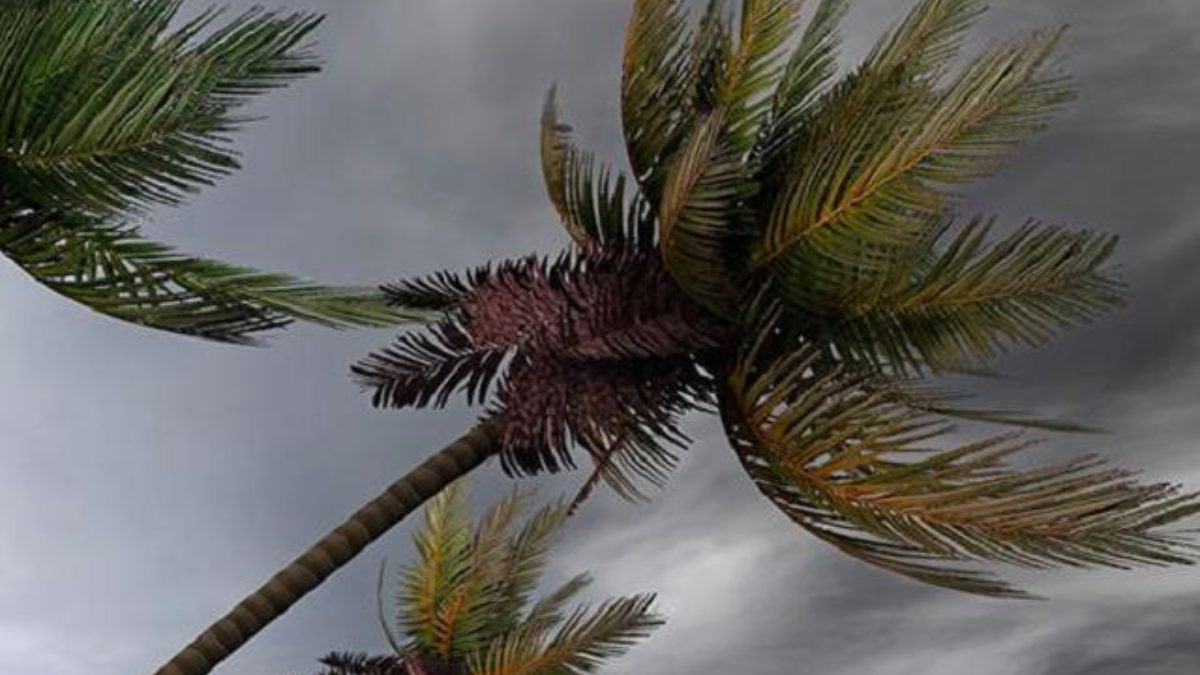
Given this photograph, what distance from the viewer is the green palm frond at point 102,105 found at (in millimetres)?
9148

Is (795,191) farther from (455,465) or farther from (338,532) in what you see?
(338,532)

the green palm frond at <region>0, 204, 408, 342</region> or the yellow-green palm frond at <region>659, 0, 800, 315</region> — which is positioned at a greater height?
the yellow-green palm frond at <region>659, 0, 800, 315</region>

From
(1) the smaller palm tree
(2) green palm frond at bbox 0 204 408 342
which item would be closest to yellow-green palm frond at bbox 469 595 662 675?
(1) the smaller palm tree

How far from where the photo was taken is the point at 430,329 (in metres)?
12.5

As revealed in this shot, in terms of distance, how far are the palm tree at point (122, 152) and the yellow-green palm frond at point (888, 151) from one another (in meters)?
3.05

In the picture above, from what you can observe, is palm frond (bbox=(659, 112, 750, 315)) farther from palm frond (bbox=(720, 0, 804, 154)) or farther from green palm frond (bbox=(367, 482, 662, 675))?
green palm frond (bbox=(367, 482, 662, 675))

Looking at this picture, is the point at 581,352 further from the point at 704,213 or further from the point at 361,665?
the point at 361,665

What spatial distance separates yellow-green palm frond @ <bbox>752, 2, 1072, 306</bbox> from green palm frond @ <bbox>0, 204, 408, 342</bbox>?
2.95 meters

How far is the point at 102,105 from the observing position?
30.2 ft

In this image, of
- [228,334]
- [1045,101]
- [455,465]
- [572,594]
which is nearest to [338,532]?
[455,465]

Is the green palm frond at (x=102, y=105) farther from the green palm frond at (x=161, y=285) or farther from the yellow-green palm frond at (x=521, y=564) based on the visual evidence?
the yellow-green palm frond at (x=521, y=564)

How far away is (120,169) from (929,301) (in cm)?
499

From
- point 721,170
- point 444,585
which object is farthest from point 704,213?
Result: point 444,585

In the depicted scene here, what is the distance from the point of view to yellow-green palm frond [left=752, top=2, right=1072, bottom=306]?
10.6 meters
